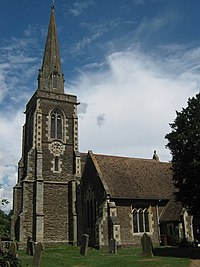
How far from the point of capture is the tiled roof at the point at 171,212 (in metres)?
27.9

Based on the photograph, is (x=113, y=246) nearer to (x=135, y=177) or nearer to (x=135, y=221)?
(x=135, y=221)

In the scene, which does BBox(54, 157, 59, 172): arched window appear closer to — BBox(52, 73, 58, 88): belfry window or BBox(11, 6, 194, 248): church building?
BBox(11, 6, 194, 248): church building

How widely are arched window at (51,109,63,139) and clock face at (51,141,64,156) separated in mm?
895

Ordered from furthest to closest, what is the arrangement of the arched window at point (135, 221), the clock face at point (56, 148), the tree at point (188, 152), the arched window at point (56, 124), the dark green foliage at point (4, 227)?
the arched window at point (56, 124)
the clock face at point (56, 148)
the arched window at point (135, 221)
the tree at point (188, 152)
the dark green foliage at point (4, 227)

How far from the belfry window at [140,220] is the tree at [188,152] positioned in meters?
9.26

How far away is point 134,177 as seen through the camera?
3130 centimetres

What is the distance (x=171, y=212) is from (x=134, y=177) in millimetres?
4897

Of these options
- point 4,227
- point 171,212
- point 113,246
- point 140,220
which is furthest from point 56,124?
point 4,227

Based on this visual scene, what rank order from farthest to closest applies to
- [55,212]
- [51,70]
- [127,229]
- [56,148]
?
1. [51,70]
2. [56,148]
3. [55,212]
4. [127,229]

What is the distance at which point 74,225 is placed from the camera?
33656 mm

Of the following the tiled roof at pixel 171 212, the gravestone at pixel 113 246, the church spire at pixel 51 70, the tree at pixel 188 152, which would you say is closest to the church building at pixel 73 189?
the church spire at pixel 51 70

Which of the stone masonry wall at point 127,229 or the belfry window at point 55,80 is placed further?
the belfry window at point 55,80

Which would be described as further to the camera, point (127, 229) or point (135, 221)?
point (135, 221)

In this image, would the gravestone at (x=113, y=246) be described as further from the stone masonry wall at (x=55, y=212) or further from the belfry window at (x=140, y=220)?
the stone masonry wall at (x=55, y=212)
